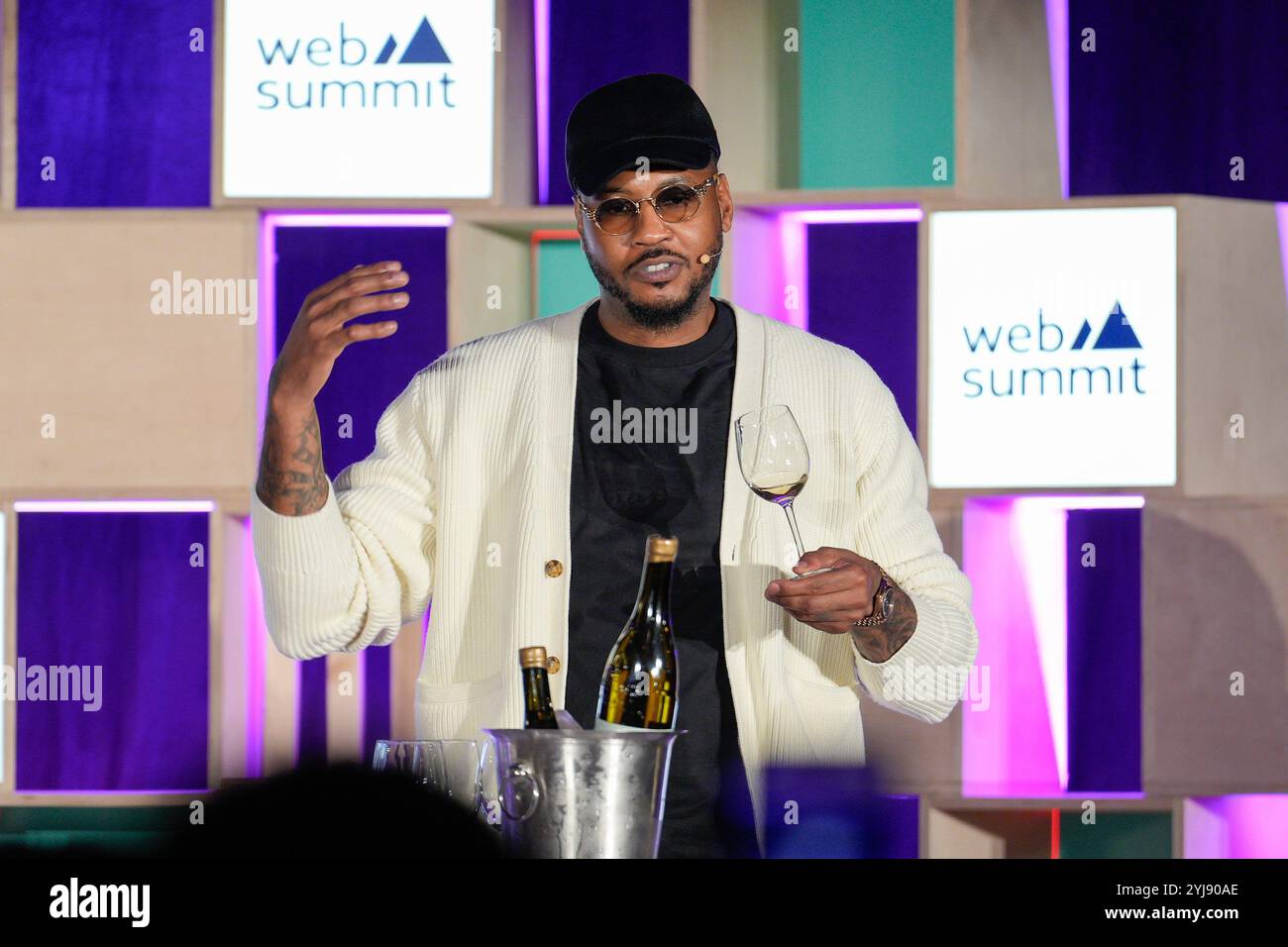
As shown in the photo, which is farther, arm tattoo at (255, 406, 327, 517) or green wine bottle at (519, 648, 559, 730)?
arm tattoo at (255, 406, 327, 517)

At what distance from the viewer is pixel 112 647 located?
3.12 metres

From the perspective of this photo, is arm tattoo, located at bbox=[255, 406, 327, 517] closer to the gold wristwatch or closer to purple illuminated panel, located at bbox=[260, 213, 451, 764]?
the gold wristwatch

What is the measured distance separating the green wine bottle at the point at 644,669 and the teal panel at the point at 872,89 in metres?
1.86

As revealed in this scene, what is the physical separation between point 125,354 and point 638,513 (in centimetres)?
162

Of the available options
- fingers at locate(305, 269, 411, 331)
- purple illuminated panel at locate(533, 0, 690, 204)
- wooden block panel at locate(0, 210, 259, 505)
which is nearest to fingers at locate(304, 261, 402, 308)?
fingers at locate(305, 269, 411, 331)

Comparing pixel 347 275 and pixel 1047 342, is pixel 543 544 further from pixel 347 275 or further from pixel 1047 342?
pixel 1047 342

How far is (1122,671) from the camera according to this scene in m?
3.12

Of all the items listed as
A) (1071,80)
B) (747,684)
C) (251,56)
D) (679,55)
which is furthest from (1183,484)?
(251,56)

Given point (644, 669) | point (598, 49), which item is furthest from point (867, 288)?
point (644, 669)

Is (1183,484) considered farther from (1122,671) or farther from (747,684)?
(747,684)

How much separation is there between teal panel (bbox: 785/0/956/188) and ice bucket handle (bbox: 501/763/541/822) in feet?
7.47

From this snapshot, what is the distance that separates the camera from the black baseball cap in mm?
1821

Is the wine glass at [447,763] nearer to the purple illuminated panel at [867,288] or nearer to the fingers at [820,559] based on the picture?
the fingers at [820,559]
